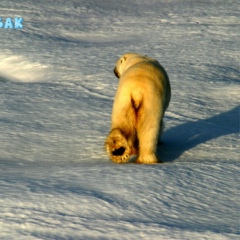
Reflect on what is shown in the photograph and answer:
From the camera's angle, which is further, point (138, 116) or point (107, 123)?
point (107, 123)

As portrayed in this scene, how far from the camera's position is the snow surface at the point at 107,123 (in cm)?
373

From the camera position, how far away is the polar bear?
4875mm

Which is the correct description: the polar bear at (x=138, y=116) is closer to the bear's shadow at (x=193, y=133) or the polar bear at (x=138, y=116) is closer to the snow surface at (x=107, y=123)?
the snow surface at (x=107, y=123)

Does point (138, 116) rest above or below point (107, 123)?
above

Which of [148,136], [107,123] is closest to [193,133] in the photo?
[107,123]

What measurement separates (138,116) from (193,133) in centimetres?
120

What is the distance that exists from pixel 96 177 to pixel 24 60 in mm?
4493

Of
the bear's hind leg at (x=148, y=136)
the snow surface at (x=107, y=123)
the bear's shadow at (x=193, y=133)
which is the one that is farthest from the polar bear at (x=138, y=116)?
the bear's shadow at (x=193, y=133)

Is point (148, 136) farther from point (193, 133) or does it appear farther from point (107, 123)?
point (107, 123)

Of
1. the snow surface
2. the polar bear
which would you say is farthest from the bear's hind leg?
the snow surface

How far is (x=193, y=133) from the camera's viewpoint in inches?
235

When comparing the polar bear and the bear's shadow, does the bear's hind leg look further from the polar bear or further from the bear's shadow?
the bear's shadow

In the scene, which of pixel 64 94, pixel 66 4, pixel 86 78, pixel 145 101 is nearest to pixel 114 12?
pixel 66 4

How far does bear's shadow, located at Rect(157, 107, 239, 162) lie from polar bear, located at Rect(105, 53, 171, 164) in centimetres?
34
